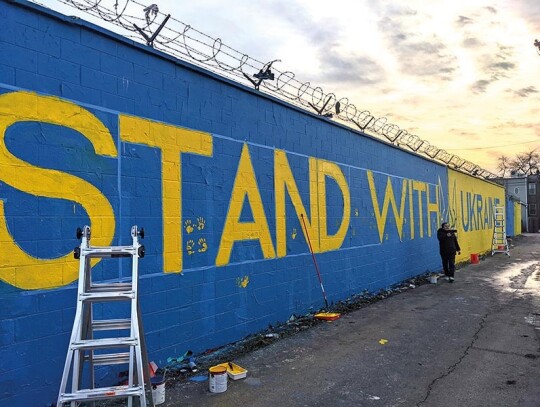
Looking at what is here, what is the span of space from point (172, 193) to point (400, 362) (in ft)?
11.8

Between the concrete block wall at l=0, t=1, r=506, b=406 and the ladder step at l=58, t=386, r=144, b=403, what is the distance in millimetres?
1484

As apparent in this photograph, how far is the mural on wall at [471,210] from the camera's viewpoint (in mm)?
17594

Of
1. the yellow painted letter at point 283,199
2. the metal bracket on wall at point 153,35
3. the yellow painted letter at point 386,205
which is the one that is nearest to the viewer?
the metal bracket on wall at point 153,35

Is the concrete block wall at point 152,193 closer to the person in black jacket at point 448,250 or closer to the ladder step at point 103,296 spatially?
the ladder step at point 103,296

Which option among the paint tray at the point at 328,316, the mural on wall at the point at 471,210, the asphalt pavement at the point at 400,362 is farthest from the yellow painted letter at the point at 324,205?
the mural on wall at the point at 471,210

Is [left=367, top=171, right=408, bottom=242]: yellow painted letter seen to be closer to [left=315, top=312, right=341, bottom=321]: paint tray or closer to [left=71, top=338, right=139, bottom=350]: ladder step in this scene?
[left=315, top=312, right=341, bottom=321]: paint tray

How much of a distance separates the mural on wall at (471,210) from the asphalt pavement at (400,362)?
28.8ft

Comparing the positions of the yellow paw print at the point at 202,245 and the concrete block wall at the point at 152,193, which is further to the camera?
the yellow paw print at the point at 202,245

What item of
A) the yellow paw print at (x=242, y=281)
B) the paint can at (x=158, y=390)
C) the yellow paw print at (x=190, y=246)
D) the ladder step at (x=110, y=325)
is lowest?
the paint can at (x=158, y=390)

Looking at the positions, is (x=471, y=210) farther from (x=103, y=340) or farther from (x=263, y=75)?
(x=103, y=340)

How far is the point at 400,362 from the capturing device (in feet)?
18.4

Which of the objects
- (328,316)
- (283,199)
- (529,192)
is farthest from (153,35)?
(529,192)

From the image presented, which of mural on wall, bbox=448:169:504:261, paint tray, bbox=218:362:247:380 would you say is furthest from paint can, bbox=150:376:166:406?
mural on wall, bbox=448:169:504:261

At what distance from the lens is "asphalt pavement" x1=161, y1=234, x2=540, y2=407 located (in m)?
4.49
